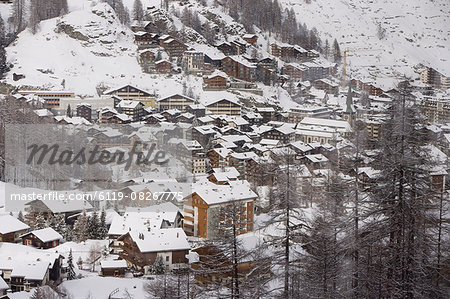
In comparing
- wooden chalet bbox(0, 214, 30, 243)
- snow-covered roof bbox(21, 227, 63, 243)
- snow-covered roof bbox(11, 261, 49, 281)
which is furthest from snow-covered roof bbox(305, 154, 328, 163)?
snow-covered roof bbox(11, 261, 49, 281)

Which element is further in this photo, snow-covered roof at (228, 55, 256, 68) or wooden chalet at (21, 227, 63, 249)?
snow-covered roof at (228, 55, 256, 68)

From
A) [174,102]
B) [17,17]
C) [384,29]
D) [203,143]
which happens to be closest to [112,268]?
[203,143]

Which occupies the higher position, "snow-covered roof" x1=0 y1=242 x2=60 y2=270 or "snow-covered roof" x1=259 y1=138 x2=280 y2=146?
"snow-covered roof" x1=259 y1=138 x2=280 y2=146

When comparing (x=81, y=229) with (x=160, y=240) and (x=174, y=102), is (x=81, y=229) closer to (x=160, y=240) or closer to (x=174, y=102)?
(x=160, y=240)

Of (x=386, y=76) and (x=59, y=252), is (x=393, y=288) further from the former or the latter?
(x=386, y=76)

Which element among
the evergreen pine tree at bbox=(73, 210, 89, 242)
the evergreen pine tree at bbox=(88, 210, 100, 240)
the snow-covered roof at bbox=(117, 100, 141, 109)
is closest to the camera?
the evergreen pine tree at bbox=(73, 210, 89, 242)

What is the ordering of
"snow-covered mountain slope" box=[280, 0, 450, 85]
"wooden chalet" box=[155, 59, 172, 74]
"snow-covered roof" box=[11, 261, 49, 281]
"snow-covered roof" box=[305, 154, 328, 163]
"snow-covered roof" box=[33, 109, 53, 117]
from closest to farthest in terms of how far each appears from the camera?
"snow-covered roof" box=[11, 261, 49, 281] < "snow-covered roof" box=[305, 154, 328, 163] < "snow-covered roof" box=[33, 109, 53, 117] < "wooden chalet" box=[155, 59, 172, 74] < "snow-covered mountain slope" box=[280, 0, 450, 85]

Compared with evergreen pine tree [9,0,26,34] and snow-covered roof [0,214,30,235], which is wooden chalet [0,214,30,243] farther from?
evergreen pine tree [9,0,26,34]

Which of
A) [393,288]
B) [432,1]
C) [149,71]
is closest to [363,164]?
[393,288]
